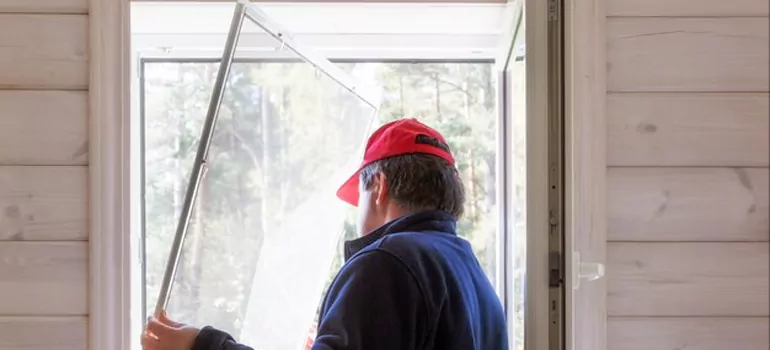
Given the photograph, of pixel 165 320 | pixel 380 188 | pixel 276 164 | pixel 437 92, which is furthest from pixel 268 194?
pixel 437 92

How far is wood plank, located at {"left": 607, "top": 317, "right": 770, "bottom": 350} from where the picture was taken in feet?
4.02

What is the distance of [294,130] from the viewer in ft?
5.14

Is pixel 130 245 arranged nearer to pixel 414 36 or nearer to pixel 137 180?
pixel 137 180

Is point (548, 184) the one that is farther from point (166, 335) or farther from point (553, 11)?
point (166, 335)

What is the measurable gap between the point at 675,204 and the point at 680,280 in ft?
0.39

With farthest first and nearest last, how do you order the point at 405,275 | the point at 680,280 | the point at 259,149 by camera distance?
1. the point at 259,149
2. the point at 680,280
3. the point at 405,275

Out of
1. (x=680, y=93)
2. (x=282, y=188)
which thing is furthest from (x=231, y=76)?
(x=680, y=93)

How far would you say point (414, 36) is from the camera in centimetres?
164
